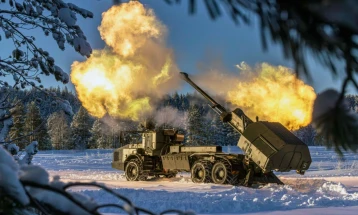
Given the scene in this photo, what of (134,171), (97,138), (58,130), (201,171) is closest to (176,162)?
(201,171)

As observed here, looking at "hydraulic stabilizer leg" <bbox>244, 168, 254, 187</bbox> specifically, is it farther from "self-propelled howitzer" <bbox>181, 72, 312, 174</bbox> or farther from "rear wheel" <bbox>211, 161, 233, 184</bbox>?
"rear wheel" <bbox>211, 161, 233, 184</bbox>

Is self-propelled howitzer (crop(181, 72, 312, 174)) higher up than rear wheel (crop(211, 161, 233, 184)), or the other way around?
self-propelled howitzer (crop(181, 72, 312, 174))

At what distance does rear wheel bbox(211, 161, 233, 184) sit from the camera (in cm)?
1645

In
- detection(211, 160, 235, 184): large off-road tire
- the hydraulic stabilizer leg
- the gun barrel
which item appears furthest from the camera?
the gun barrel

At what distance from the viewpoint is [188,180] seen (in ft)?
62.5

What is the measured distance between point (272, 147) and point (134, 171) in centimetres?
807

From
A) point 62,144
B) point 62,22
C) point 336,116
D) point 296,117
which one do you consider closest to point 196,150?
point 296,117

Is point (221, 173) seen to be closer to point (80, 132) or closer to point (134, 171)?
point (134, 171)

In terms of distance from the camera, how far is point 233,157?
1723 cm

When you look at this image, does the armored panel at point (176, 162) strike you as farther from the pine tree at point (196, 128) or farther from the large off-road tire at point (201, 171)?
the pine tree at point (196, 128)

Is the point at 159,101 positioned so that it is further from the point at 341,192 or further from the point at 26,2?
the point at 26,2

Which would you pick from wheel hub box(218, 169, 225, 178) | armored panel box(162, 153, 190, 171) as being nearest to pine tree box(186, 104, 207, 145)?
armored panel box(162, 153, 190, 171)

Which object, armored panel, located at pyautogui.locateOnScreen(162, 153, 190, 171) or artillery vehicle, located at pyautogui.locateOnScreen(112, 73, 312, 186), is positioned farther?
armored panel, located at pyautogui.locateOnScreen(162, 153, 190, 171)

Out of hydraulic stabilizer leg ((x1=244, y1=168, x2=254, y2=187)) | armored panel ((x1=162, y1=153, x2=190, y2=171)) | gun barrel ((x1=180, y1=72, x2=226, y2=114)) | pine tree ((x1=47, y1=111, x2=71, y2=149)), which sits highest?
pine tree ((x1=47, y1=111, x2=71, y2=149))
